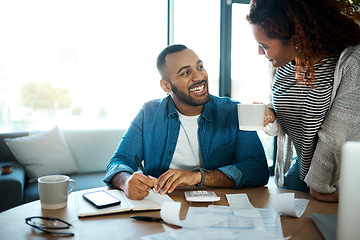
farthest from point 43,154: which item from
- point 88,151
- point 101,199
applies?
point 101,199

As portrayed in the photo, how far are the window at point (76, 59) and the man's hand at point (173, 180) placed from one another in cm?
244

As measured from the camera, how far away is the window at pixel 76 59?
12.5ft

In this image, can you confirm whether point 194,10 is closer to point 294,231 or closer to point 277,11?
point 277,11

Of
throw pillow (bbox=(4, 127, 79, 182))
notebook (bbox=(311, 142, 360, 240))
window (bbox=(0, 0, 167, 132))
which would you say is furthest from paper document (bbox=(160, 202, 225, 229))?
window (bbox=(0, 0, 167, 132))

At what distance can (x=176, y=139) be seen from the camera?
171cm

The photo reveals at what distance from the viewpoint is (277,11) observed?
50.9 inches

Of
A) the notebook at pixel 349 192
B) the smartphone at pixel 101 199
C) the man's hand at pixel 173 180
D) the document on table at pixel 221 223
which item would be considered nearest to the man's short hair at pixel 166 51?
the man's hand at pixel 173 180

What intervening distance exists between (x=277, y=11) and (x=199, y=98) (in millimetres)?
605

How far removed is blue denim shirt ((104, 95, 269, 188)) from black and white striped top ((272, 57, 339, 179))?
193mm

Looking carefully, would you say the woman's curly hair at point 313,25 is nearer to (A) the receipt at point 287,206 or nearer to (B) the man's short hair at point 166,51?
(A) the receipt at point 287,206

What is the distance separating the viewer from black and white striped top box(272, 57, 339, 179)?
4.17ft

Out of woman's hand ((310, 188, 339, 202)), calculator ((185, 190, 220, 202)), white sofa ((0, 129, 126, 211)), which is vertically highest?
calculator ((185, 190, 220, 202))

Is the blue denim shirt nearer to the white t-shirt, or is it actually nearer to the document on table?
the white t-shirt

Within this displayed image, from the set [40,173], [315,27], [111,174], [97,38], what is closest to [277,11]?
[315,27]
